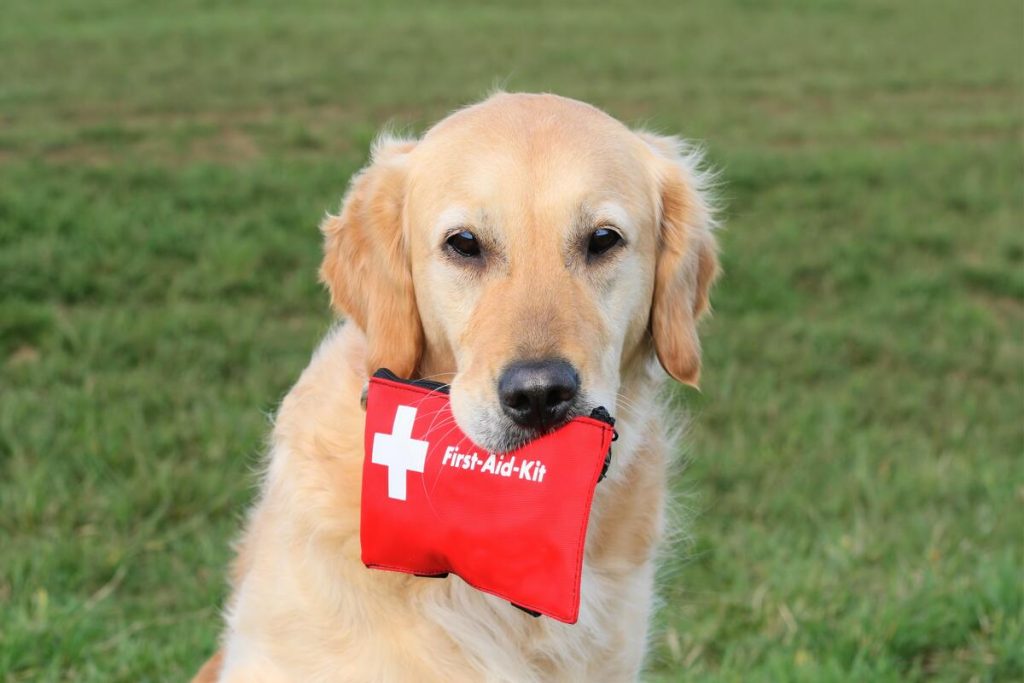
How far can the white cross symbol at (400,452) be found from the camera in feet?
8.27

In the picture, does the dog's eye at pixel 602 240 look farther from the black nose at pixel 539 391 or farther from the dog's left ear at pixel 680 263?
the black nose at pixel 539 391

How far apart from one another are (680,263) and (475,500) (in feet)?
3.40

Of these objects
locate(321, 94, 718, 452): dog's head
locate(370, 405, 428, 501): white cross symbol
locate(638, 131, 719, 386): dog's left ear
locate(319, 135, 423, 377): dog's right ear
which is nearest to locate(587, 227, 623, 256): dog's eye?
locate(321, 94, 718, 452): dog's head

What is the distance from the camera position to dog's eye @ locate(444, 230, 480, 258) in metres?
2.85

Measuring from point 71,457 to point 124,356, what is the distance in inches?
47.3

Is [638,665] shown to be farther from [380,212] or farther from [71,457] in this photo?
[71,457]

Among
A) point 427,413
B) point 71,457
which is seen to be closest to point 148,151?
point 71,457

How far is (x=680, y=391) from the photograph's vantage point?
13.0 feet

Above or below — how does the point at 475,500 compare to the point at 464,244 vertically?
below

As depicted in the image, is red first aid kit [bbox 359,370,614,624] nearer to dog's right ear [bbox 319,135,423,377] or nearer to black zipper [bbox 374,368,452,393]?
black zipper [bbox 374,368,452,393]

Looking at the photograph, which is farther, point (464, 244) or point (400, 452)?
point (464, 244)

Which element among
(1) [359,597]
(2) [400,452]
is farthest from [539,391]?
(1) [359,597]

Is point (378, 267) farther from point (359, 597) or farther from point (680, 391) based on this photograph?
point (680, 391)

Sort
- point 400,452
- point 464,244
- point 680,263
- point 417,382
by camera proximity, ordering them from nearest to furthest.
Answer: point 400,452 < point 417,382 < point 464,244 < point 680,263
